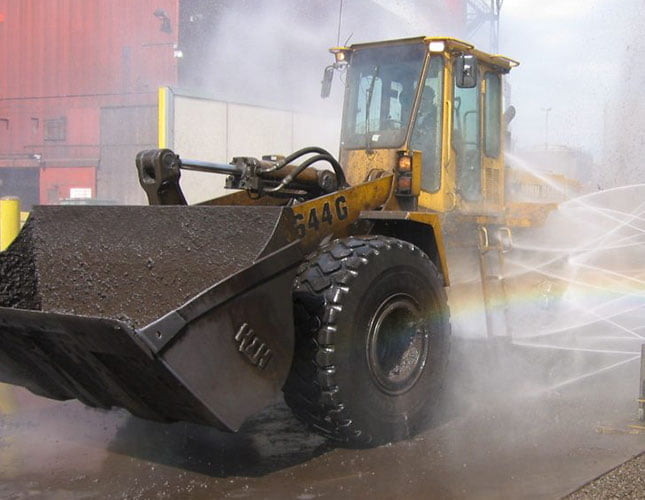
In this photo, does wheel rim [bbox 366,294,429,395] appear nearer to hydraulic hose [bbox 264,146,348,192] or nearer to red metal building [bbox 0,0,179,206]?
hydraulic hose [bbox 264,146,348,192]

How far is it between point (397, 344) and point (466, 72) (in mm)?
2204

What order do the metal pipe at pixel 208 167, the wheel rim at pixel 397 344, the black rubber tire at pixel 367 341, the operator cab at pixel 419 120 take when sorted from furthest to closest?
the operator cab at pixel 419 120
the metal pipe at pixel 208 167
the wheel rim at pixel 397 344
the black rubber tire at pixel 367 341

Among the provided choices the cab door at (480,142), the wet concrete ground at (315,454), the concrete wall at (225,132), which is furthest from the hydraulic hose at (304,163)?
the concrete wall at (225,132)

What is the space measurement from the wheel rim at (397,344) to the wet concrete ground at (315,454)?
0.43 meters

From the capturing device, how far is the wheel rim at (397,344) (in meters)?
4.67

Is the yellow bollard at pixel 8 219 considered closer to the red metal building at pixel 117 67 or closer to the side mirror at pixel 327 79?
the side mirror at pixel 327 79

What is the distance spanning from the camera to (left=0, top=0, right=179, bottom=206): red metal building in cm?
2834

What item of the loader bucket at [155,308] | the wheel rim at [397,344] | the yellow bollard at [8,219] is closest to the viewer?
the loader bucket at [155,308]

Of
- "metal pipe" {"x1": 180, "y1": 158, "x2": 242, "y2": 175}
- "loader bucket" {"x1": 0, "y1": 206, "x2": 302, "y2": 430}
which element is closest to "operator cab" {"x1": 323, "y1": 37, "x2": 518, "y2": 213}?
"metal pipe" {"x1": 180, "y1": 158, "x2": 242, "y2": 175}

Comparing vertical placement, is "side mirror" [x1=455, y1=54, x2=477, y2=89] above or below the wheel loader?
above

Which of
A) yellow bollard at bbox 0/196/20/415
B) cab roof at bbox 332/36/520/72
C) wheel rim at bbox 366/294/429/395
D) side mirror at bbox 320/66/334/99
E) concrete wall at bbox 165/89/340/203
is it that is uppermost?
concrete wall at bbox 165/89/340/203

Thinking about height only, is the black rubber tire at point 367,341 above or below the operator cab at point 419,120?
below

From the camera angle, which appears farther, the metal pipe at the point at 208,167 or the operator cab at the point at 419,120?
the operator cab at the point at 419,120

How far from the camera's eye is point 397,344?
512 cm
